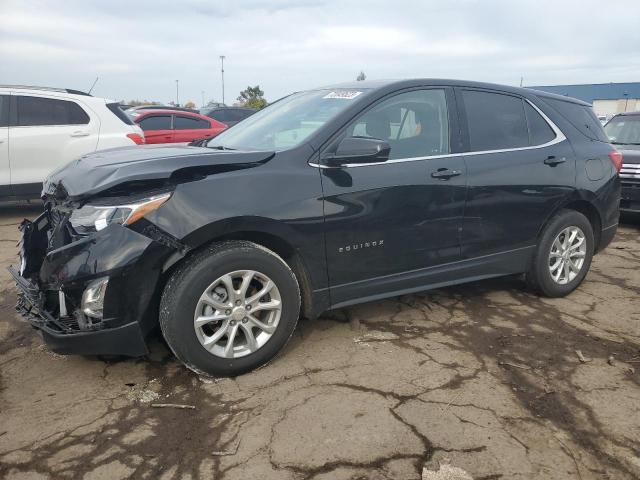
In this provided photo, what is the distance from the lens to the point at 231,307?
2873mm

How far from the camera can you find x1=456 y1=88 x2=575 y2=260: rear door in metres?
3.71

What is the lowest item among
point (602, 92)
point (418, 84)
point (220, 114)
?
point (418, 84)

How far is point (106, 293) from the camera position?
2.61m

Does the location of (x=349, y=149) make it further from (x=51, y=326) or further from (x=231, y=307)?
(x=51, y=326)

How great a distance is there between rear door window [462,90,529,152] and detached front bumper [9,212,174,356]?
2373mm

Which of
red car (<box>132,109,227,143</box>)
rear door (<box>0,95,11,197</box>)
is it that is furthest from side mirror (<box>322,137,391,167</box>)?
red car (<box>132,109,227,143</box>)

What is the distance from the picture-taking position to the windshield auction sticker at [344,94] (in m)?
3.44

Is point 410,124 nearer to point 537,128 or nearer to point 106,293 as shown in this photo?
point 537,128

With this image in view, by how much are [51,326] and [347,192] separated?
1.80 meters

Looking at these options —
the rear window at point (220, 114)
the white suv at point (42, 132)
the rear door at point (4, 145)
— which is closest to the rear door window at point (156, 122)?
the white suv at point (42, 132)

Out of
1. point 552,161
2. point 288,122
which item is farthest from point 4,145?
point 552,161

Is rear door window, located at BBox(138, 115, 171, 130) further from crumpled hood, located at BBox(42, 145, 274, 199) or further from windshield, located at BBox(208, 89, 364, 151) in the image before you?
crumpled hood, located at BBox(42, 145, 274, 199)

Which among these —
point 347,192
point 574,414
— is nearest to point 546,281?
point 574,414

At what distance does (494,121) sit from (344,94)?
1196mm
